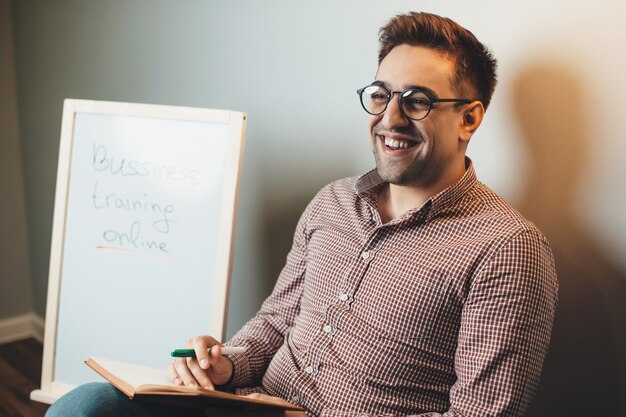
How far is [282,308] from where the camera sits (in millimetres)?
1479

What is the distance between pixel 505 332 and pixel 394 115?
0.44 meters

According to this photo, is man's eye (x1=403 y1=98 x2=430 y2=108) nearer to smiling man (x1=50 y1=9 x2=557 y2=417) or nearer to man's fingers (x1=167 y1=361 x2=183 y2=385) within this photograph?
smiling man (x1=50 y1=9 x2=557 y2=417)

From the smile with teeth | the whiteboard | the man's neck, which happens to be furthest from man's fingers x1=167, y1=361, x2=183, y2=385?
the smile with teeth

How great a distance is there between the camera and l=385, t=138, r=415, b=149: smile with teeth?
123 centimetres

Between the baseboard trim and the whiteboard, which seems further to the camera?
the baseboard trim

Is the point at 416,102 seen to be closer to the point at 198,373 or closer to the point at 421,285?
the point at 421,285

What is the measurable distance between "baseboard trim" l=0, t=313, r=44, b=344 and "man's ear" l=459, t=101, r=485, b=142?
2227 mm

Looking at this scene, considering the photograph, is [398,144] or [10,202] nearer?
[398,144]

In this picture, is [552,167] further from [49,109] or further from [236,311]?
[49,109]

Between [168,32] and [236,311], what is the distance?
0.93m

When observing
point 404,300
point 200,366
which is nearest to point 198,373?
point 200,366

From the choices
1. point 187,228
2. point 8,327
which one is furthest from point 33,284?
point 187,228

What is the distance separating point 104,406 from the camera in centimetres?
120

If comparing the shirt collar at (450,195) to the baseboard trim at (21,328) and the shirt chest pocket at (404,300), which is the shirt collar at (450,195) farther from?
the baseboard trim at (21,328)
